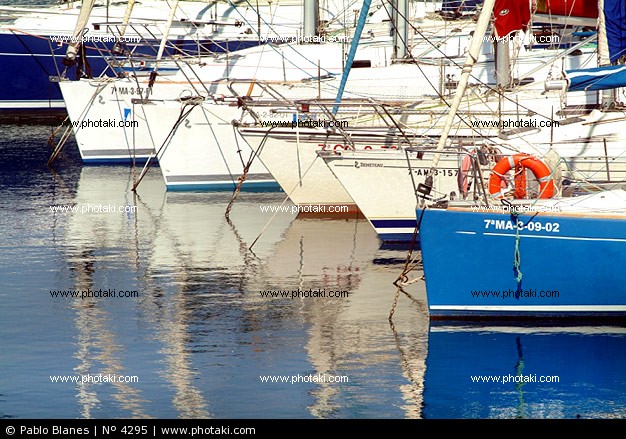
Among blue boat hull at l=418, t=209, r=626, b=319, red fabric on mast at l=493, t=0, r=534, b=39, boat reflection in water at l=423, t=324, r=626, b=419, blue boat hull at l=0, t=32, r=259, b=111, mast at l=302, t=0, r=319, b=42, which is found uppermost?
red fabric on mast at l=493, t=0, r=534, b=39

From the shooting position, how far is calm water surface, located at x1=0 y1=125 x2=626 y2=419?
14195mm

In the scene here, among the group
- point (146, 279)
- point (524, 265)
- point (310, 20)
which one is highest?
point (310, 20)

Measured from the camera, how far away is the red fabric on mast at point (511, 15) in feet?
78.1

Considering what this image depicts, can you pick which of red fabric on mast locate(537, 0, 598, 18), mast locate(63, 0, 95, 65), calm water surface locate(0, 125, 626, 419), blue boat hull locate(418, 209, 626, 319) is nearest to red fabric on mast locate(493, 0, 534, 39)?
red fabric on mast locate(537, 0, 598, 18)

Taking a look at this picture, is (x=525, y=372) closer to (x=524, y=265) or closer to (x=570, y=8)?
(x=524, y=265)

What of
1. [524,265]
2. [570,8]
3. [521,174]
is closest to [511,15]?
[570,8]

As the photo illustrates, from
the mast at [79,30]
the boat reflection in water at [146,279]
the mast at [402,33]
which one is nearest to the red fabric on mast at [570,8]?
the boat reflection in water at [146,279]

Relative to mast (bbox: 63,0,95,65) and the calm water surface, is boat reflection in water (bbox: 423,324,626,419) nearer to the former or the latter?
the calm water surface

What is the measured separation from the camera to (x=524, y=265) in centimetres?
1673

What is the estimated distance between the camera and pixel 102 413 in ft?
45.3

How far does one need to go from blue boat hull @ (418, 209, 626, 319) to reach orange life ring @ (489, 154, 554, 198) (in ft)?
3.98

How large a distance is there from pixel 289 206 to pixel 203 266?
7387 millimetres

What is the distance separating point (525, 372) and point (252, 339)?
3.82 m
